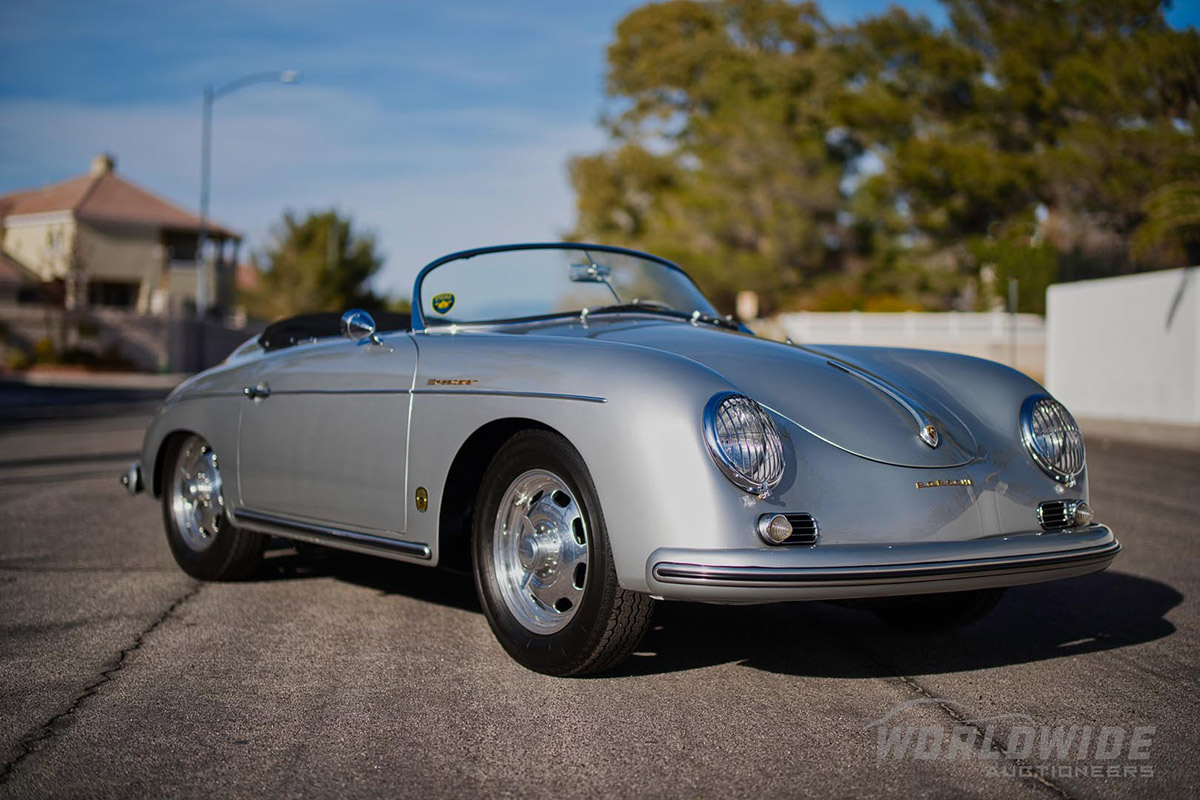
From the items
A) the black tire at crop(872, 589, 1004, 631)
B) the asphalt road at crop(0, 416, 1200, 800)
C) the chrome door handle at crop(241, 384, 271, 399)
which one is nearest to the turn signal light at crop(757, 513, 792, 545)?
the asphalt road at crop(0, 416, 1200, 800)

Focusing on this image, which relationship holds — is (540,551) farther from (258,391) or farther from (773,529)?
(258,391)

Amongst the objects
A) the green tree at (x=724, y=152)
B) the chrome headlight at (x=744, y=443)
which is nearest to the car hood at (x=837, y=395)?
the chrome headlight at (x=744, y=443)

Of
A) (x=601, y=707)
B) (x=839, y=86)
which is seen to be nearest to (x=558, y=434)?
(x=601, y=707)

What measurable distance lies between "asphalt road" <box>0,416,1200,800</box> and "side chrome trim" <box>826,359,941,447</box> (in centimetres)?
79

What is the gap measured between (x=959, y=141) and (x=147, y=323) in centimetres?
2710

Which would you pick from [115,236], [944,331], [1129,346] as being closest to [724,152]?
[944,331]

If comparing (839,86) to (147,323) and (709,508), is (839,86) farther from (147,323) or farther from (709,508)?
(709,508)

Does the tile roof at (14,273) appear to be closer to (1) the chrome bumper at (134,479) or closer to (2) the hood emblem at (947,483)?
(1) the chrome bumper at (134,479)

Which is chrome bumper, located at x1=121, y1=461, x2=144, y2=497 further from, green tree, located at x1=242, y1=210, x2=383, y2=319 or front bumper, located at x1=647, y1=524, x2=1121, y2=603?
green tree, located at x1=242, y1=210, x2=383, y2=319

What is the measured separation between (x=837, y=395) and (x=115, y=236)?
50.8 m

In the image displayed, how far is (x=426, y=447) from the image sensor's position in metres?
4.14

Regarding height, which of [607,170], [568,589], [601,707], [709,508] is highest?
[607,170]

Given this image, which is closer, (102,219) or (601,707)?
(601,707)

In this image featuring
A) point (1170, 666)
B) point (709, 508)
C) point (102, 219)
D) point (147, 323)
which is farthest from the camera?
point (102, 219)
